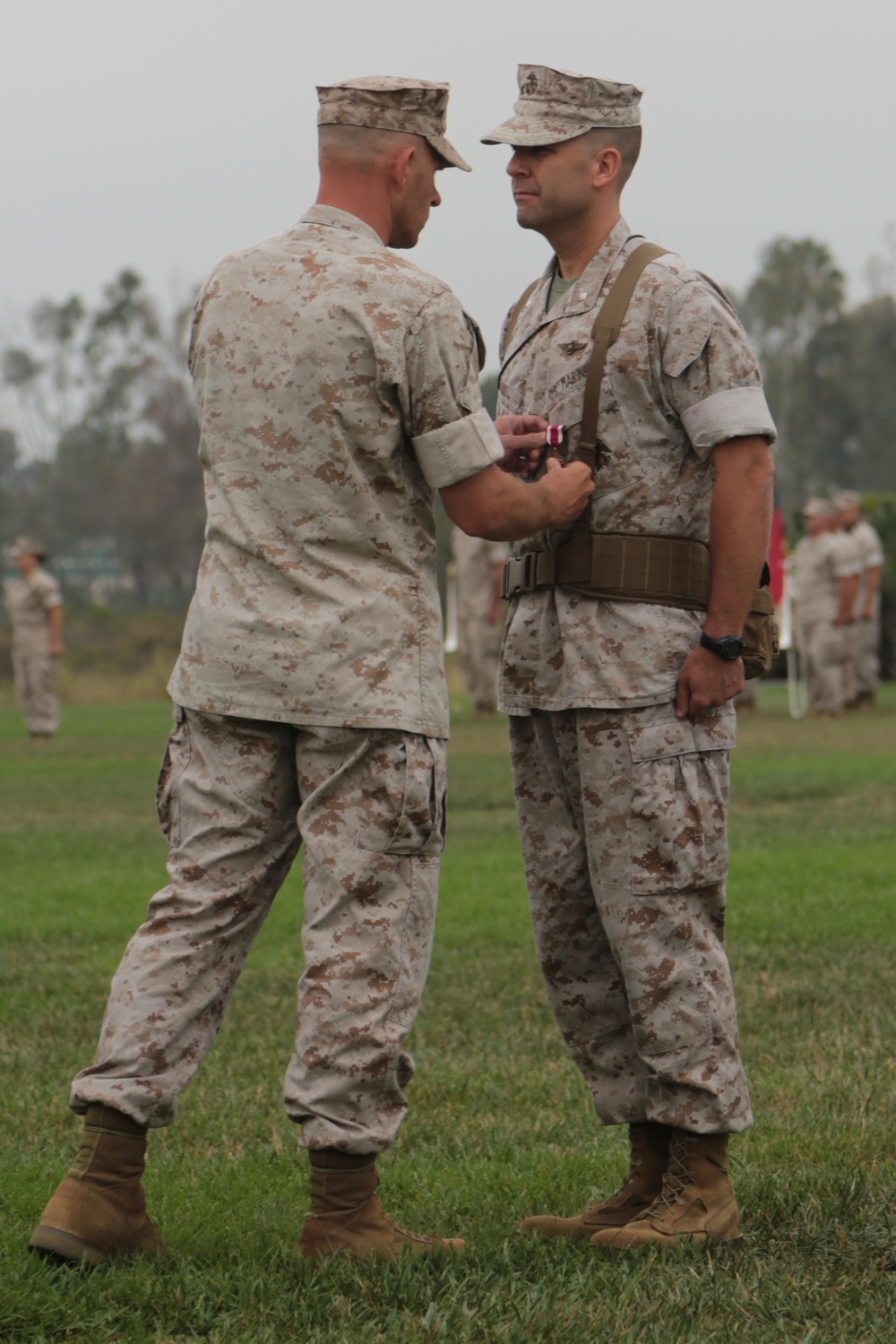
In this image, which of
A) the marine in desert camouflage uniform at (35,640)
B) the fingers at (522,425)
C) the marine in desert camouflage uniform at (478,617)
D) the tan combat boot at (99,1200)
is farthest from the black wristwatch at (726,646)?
the marine in desert camouflage uniform at (35,640)

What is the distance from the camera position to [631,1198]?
12.9 ft

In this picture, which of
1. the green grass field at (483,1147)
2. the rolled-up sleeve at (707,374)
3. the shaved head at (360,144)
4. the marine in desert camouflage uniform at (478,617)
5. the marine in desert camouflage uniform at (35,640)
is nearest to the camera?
the green grass field at (483,1147)

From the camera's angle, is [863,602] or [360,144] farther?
[863,602]

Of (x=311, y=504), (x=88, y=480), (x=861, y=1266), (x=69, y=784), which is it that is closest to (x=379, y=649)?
(x=311, y=504)

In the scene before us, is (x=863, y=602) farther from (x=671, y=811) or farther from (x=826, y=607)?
(x=671, y=811)

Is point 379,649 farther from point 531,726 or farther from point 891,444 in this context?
point 891,444

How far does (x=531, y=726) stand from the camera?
402 cm

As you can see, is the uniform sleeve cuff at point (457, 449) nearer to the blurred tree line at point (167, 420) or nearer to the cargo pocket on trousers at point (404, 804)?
the cargo pocket on trousers at point (404, 804)

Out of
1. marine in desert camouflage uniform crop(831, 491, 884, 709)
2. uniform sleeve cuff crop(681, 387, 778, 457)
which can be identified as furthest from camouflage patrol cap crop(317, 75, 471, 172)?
marine in desert camouflage uniform crop(831, 491, 884, 709)

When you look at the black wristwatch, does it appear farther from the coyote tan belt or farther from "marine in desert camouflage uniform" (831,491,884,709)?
"marine in desert camouflage uniform" (831,491,884,709)

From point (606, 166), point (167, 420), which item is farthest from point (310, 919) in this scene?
point (167, 420)

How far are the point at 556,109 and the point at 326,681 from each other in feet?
4.44

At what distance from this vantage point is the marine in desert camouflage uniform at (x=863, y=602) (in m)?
22.6

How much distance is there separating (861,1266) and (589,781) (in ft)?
3.58
